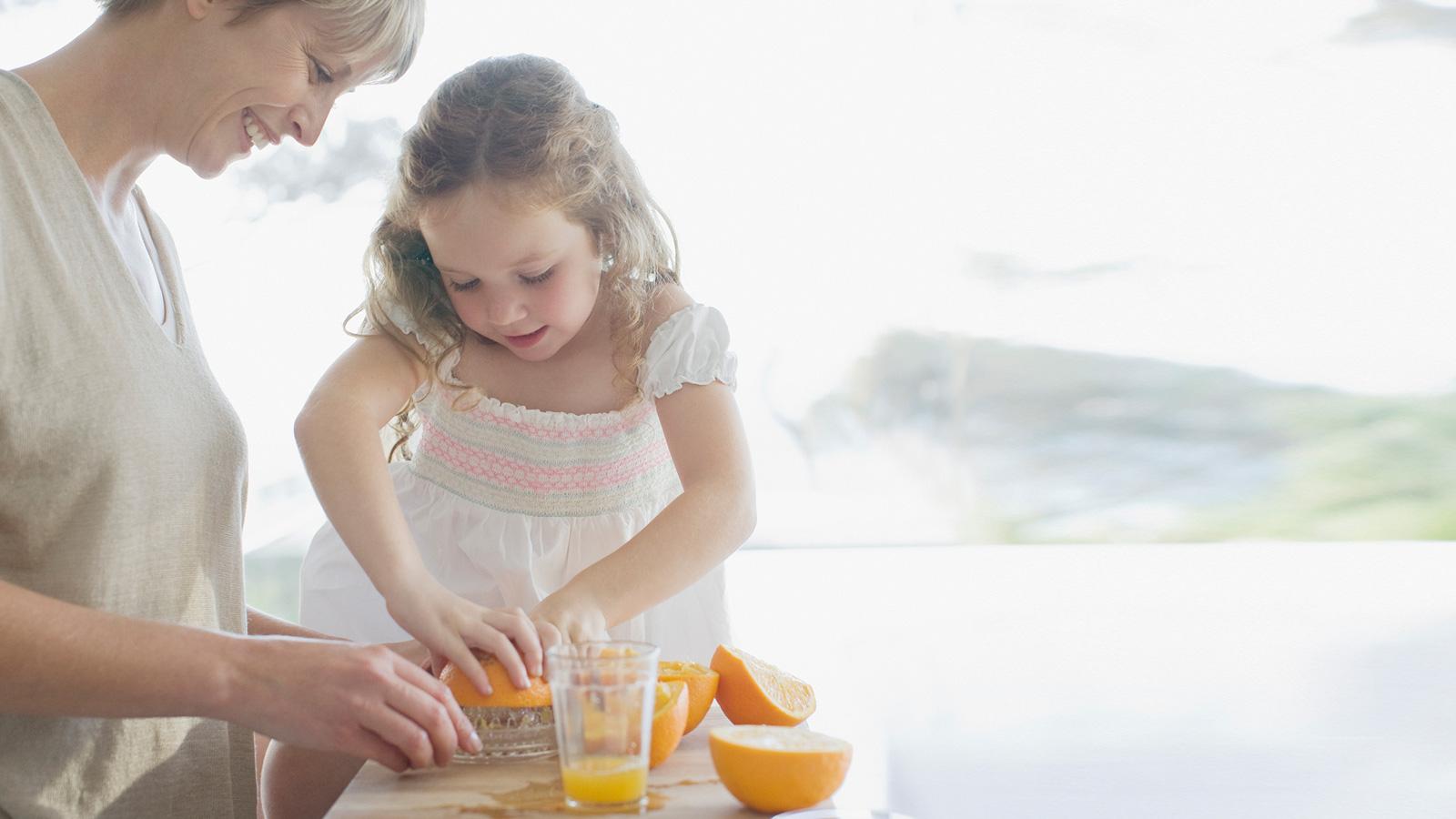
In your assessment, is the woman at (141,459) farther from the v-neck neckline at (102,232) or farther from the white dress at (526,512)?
the white dress at (526,512)

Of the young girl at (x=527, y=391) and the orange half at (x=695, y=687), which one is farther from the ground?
the young girl at (x=527, y=391)

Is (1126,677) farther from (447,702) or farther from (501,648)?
(447,702)

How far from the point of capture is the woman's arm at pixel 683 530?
3.89ft

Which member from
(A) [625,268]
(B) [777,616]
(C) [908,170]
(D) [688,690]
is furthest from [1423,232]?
(D) [688,690]

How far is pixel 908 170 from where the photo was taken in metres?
5.20

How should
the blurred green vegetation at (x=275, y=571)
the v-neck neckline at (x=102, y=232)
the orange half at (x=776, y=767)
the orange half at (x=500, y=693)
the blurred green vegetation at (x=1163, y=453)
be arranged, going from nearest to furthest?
1. the orange half at (x=776, y=767)
2. the orange half at (x=500, y=693)
3. the v-neck neckline at (x=102, y=232)
4. the blurred green vegetation at (x=275, y=571)
5. the blurred green vegetation at (x=1163, y=453)

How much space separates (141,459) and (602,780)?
528 millimetres

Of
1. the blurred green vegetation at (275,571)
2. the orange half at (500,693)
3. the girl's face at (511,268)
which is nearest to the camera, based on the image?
the orange half at (500,693)

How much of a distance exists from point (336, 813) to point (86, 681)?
215 mm

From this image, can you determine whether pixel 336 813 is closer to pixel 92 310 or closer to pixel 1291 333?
pixel 92 310

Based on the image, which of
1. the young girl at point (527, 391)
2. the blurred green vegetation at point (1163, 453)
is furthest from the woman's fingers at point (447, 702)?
the blurred green vegetation at point (1163, 453)

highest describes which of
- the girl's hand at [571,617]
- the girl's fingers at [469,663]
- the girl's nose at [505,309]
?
the girl's nose at [505,309]

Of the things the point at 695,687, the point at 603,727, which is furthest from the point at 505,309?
the point at 603,727

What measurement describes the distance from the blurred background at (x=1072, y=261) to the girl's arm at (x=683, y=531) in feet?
11.1
